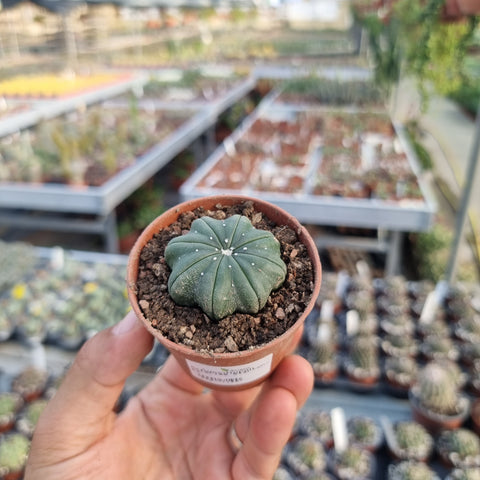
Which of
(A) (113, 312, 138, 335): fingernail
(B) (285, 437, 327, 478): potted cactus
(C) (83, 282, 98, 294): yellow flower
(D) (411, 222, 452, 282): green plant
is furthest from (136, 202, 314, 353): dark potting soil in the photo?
(D) (411, 222, 452, 282): green plant

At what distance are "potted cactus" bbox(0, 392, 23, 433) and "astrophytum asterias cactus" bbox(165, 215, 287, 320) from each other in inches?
70.3

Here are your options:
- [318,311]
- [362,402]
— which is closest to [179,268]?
[362,402]

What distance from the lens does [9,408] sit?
90.3 inches

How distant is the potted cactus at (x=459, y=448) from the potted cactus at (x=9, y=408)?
2138mm

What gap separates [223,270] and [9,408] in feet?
6.32

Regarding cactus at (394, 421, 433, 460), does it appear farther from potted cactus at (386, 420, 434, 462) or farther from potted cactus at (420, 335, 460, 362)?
potted cactus at (420, 335, 460, 362)

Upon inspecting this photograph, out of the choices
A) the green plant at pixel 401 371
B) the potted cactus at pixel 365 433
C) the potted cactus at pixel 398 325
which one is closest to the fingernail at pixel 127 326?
the potted cactus at pixel 365 433

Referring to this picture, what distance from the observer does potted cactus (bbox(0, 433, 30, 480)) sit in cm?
201

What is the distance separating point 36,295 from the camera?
3.10 meters

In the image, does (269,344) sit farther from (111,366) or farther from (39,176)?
(39,176)

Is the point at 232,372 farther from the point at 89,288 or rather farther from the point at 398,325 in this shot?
the point at 89,288

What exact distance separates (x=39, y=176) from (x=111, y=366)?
11.3 ft

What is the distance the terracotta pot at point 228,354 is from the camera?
96 cm

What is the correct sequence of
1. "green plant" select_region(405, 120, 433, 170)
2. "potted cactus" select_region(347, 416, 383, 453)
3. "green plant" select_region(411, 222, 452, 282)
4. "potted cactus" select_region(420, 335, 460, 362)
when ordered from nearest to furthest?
"potted cactus" select_region(347, 416, 383, 453) < "potted cactus" select_region(420, 335, 460, 362) < "green plant" select_region(411, 222, 452, 282) < "green plant" select_region(405, 120, 433, 170)
